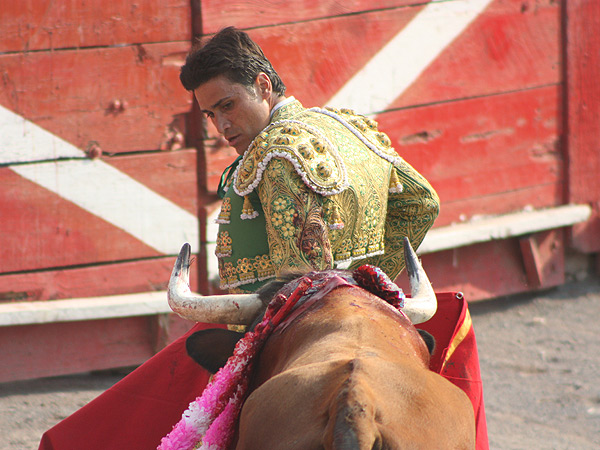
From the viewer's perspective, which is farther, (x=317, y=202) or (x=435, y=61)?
(x=435, y=61)

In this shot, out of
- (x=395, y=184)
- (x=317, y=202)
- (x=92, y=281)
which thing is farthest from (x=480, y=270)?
(x=317, y=202)

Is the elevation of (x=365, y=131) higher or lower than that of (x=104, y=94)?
higher

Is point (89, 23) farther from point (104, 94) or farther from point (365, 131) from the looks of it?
point (365, 131)

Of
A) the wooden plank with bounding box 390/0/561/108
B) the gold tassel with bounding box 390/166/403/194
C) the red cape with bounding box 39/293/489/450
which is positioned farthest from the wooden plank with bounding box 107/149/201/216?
the gold tassel with bounding box 390/166/403/194

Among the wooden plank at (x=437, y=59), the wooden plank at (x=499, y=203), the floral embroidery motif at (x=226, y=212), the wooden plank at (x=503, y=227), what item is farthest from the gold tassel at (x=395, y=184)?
the wooden plank at (x=499, y=203)

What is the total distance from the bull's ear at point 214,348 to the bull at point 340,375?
0.03 meters

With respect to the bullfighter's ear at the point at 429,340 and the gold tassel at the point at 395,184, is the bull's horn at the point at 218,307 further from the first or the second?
the gold tassel at the point at 395,184

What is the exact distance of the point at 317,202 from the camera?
84.3 inches

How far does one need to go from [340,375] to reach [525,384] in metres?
3.55

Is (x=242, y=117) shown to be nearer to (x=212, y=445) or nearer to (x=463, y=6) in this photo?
(x=212, y=445)

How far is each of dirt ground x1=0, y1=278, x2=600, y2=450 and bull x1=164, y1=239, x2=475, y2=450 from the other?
2219mm

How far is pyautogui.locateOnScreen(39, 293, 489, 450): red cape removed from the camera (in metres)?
2.38

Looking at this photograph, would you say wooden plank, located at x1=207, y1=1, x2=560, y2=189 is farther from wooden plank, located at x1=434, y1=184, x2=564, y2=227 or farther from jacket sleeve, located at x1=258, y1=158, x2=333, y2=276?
jacket sleeve, located at x1=258, y1=158, x2=333, y2=276

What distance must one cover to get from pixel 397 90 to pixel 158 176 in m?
1.68
